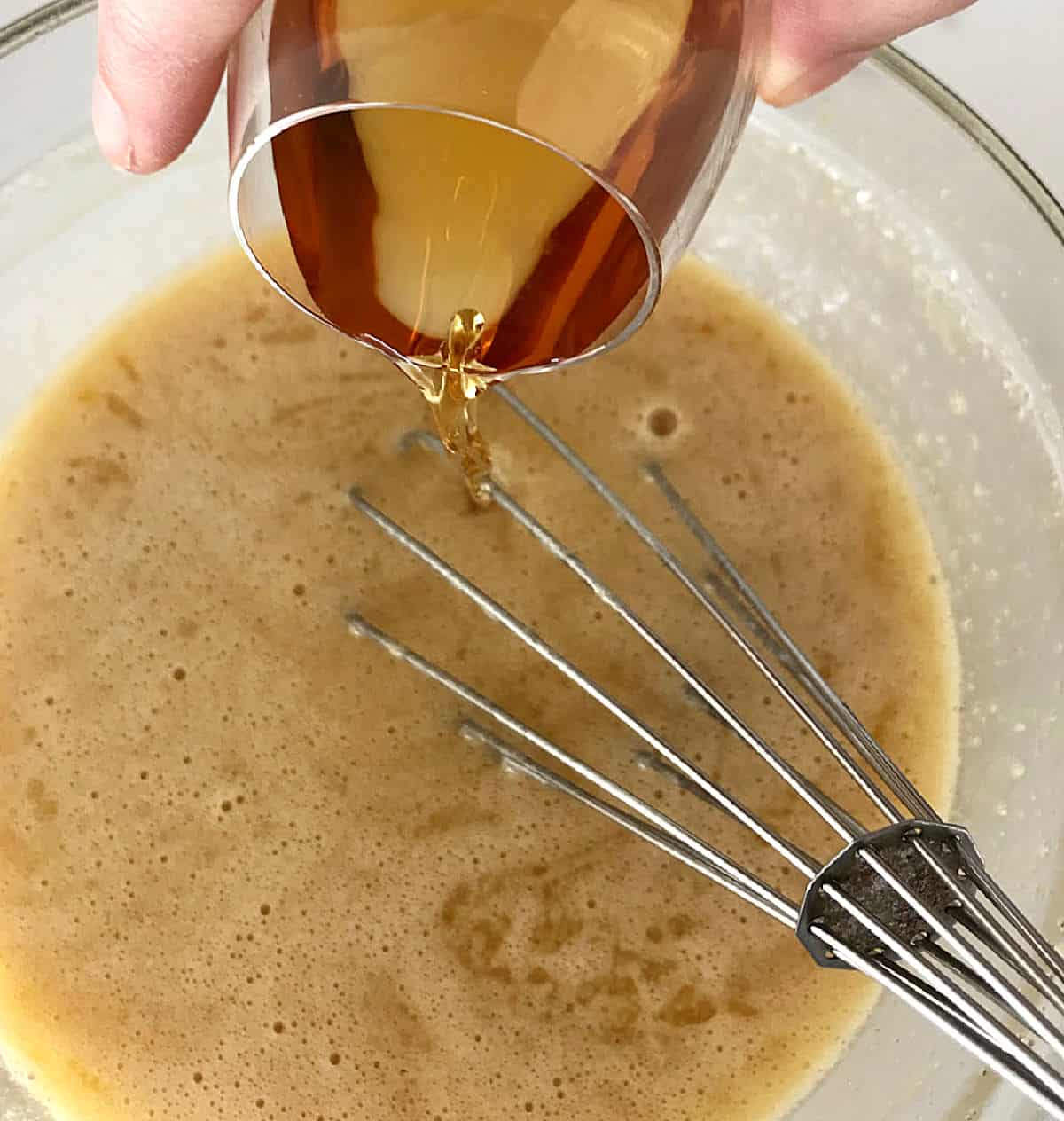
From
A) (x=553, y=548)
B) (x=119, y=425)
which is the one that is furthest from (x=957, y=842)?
(x=119, y=425)

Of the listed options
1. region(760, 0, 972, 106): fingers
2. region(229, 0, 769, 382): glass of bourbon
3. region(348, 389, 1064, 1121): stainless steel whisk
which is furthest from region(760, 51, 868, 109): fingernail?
region(348, 389, 1064, 1121): stainless steel whisk

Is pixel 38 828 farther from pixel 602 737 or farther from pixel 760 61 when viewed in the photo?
pixel 760 61

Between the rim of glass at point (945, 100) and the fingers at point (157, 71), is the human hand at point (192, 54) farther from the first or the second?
the rim of glass at point (945, 100)

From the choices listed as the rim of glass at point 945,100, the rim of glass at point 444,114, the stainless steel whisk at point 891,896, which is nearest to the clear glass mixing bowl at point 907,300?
the rim of glass at point 945,100

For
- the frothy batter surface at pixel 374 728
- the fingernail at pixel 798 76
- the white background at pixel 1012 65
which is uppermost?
the white background at pixel 1012 65

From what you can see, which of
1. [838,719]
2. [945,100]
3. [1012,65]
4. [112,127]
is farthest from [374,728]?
[1012,65]

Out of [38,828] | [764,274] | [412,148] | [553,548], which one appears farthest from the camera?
[764,274]
